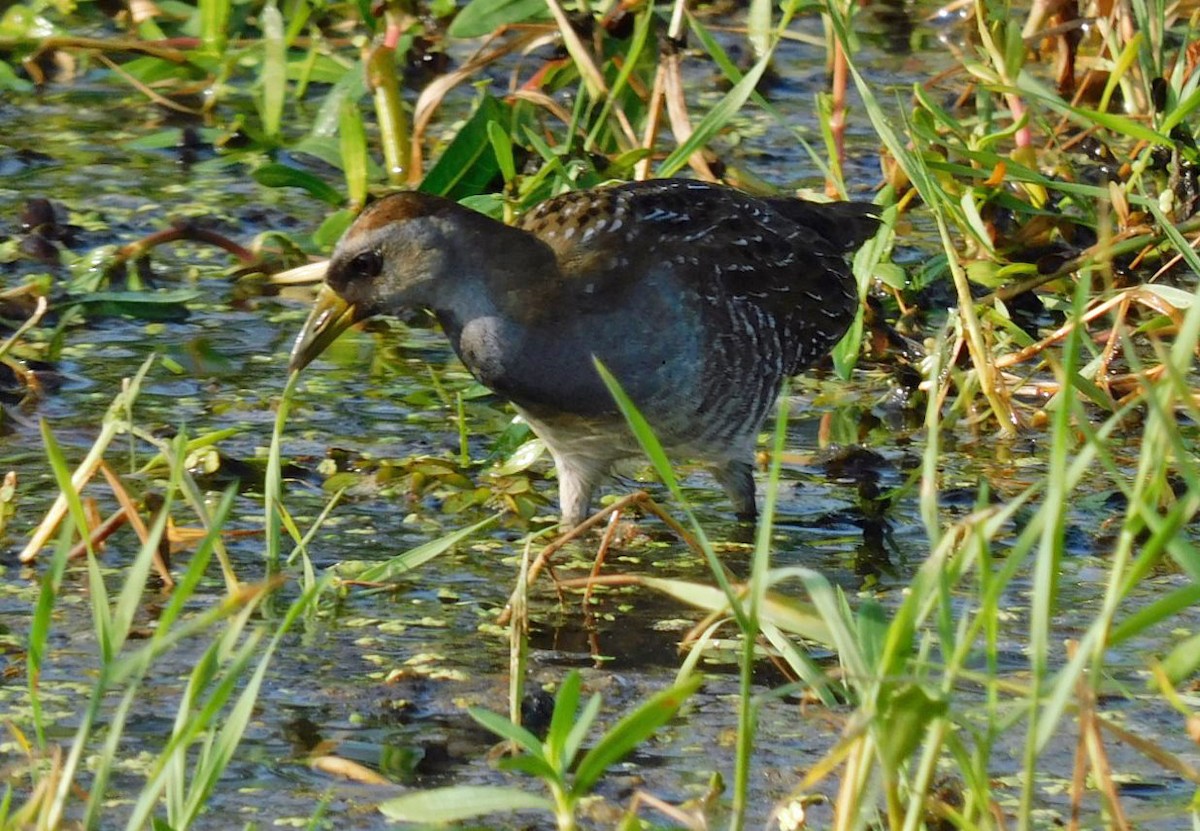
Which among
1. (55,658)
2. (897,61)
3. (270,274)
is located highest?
(897,61)

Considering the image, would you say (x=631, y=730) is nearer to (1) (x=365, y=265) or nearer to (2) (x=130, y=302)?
(1) (x=365, y=265)

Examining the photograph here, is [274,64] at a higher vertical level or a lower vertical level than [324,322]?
higher

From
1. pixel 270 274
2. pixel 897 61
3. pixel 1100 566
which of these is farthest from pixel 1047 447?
pixel 897 61

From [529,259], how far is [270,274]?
6.29 feet

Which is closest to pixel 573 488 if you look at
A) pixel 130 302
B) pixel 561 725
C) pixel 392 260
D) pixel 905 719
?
pixel 392 260

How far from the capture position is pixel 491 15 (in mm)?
6297

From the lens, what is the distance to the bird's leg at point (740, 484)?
495cm

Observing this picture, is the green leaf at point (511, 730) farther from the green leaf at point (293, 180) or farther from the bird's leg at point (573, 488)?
the green leaf at point (293, 180)

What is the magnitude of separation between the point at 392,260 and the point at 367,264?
5 centimetres

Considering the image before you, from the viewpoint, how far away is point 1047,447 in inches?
206

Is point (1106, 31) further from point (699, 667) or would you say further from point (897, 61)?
point (699, 667)

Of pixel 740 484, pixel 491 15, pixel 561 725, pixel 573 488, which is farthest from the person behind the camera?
pixel 491 15

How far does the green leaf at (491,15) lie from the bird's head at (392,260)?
2007 millimetres

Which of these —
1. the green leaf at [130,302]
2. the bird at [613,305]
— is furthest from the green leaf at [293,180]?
the bird at [613,305]
